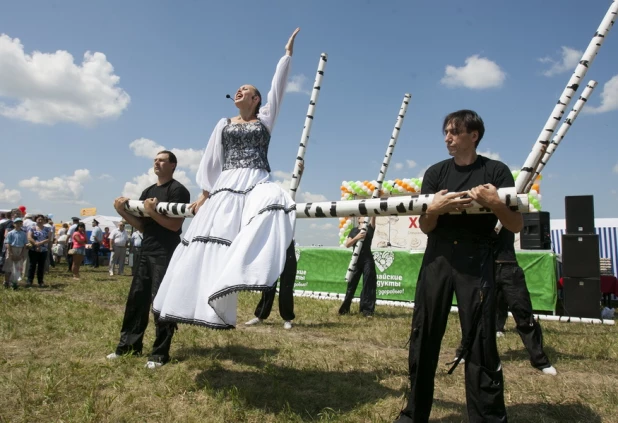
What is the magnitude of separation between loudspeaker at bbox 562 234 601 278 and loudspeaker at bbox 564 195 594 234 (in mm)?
186

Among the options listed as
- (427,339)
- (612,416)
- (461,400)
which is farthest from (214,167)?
(612,416)

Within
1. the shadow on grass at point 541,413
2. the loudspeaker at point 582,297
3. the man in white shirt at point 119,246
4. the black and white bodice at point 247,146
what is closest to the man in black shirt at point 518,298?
the shadow on grass at point 541,413

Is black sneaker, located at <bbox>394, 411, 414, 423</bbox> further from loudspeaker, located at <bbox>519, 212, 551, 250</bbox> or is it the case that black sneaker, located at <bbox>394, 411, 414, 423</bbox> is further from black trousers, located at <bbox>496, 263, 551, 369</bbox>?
loudspeaker, located at <bbox>519, 212, 551, 250</bbox>

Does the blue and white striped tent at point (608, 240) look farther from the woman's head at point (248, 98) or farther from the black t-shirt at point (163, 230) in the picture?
the woman's head at point (248, 98)

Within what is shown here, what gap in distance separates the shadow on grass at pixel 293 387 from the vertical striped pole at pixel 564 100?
2.55 metres

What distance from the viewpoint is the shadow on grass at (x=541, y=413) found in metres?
3.29

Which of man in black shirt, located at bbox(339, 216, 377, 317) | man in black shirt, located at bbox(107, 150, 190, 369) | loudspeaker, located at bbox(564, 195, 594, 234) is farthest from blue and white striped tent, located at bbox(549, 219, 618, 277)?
man in black shirt, located at bbox(107, 150, 190, 369)

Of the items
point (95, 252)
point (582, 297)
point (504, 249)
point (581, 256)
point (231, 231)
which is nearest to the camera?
point (231, 231)

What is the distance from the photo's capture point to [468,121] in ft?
9.94

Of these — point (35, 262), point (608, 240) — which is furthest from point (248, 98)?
point (608, 240)

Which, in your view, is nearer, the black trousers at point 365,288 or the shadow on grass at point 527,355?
the shadow on grass at point 527,355

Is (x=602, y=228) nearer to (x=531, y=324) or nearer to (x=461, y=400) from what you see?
(x=531, y=324)

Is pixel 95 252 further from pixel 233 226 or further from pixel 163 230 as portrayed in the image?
pixel 233 226

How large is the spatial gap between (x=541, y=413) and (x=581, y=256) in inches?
281
